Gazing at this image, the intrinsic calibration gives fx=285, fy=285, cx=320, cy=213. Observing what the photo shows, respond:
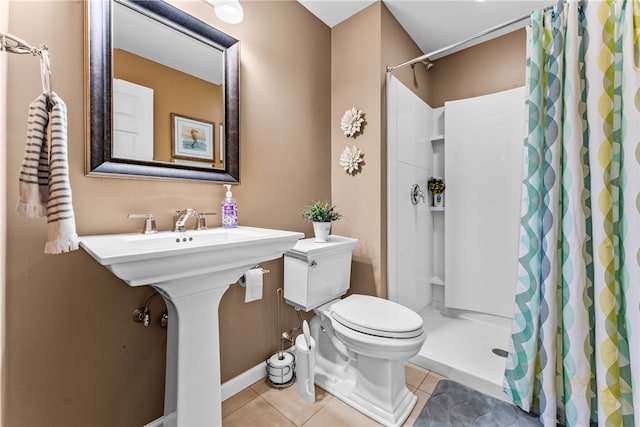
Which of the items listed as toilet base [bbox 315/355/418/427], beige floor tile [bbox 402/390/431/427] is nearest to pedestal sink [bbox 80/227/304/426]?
toilet base [bbox 315/355/418/427]

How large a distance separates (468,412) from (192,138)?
1.94 m

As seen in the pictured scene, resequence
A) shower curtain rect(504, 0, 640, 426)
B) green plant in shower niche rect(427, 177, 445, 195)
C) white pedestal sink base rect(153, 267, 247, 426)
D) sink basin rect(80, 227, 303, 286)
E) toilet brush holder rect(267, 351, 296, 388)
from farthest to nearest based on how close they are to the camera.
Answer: green plant in shower niche rect(427, 177, 445, 195), toilet brush holder rect(267, 351, 296, 388), shower curtain rect(504, 0, 640, 426), white pedestal sink base rect(153, 267, 247, 426), sink basin rect(80, 227, 303, 286)

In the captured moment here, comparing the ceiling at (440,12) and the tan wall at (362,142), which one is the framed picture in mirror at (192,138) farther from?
the ceiling at (440,12)

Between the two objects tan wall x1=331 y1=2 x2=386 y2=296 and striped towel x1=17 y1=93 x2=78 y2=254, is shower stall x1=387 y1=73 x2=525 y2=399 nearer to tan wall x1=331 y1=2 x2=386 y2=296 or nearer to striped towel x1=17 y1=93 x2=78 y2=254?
tan wall x1=331 y1=2 x2=386 y2=296

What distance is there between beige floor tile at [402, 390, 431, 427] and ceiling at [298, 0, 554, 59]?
244cm

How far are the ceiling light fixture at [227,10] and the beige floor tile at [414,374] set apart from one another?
218 centimetres

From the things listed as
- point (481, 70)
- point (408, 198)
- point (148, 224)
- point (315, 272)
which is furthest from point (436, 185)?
point (148, 224)

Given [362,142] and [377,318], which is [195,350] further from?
[362,142]

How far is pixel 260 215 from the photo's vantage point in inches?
66.6

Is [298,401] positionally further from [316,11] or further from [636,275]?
[316,11]

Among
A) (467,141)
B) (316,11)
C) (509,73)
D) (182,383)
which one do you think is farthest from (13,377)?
(509,73)

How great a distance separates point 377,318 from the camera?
1.42 m

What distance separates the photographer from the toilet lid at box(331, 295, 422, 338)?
132 cm

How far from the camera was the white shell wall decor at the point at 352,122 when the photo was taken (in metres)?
1.99
